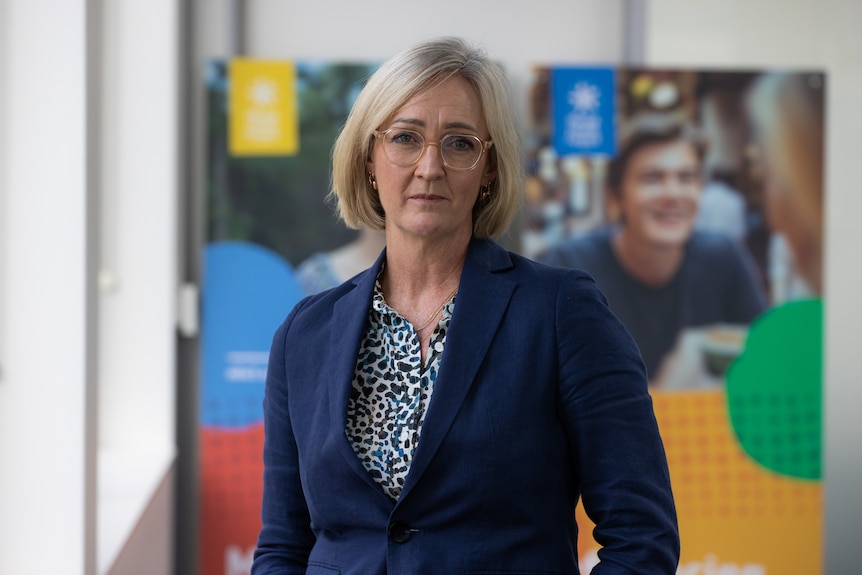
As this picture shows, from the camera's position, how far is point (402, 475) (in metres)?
1.57

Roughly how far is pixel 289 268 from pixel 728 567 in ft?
6.98

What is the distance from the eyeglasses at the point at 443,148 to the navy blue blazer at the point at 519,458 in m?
0.19

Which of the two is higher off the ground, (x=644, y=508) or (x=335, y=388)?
(x=335, y=388)

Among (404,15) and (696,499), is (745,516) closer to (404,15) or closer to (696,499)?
(696,499)

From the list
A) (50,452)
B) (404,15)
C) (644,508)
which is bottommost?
(50,452)

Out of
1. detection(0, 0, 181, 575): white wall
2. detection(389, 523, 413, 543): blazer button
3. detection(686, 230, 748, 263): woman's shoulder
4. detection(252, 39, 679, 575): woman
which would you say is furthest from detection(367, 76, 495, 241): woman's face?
detection(686, 230, 748, 263): woman's shoulder

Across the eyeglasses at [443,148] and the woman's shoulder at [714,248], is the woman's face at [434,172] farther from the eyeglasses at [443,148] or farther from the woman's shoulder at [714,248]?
the woman's shoulder at [714,248]

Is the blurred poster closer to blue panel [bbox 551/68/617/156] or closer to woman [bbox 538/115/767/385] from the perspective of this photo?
blue panel [bbox 551/68/617/156]

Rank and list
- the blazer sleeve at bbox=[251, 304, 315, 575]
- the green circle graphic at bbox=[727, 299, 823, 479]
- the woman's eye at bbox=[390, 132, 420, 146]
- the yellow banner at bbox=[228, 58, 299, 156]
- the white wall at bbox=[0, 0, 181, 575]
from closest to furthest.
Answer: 1. the woman's eye at bbox=[390, 132, 420, 146]
2. the blazer sleeve at bbox=[251, 304, 315, 575]
3. the white wall at bbox=[0, 0, 181, 575]
4. the yellow banner at bbox=[228, 58, 299, 156]
5. the green circle graphic at bbox=[727, 299, 823, 479]

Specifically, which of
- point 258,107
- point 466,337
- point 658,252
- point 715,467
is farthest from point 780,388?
point 466,337

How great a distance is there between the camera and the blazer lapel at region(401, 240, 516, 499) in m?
1.51

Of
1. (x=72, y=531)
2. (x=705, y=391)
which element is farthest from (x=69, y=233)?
(x=705, y=391)

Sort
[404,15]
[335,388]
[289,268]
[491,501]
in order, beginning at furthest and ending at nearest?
[404,15], [289,268], [335,388], [491,501]

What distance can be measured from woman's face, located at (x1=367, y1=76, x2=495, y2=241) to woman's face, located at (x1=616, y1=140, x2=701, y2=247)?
2.68 m
